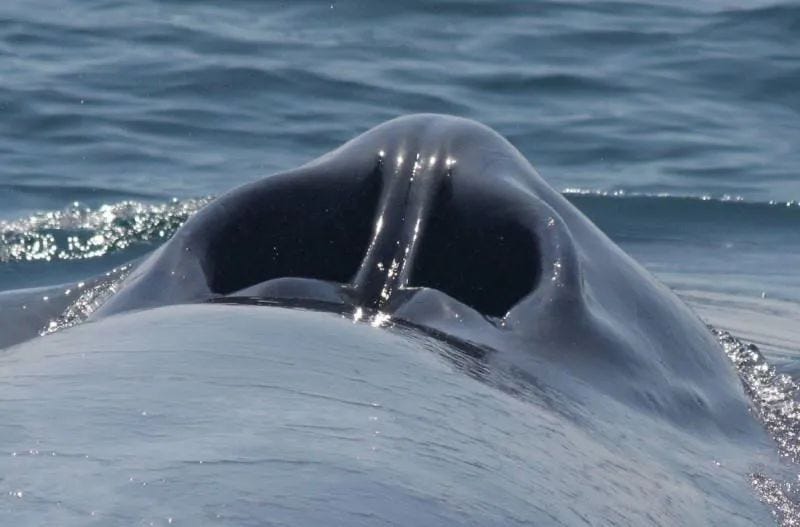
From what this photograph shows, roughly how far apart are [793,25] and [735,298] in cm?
820

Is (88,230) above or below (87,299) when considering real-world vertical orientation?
below

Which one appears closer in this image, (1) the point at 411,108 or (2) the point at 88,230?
(2) the point at 88,230

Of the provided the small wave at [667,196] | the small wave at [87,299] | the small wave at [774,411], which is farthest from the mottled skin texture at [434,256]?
the small wave at [667,196]

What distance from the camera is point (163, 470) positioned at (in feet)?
7.82

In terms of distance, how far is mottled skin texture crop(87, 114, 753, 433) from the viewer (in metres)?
3.82

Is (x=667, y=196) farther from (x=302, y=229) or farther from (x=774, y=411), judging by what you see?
(x=302, y=229)

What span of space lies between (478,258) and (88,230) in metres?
6.72

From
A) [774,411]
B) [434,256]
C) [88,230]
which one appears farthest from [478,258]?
[88,230]

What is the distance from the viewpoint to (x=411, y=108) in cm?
1378

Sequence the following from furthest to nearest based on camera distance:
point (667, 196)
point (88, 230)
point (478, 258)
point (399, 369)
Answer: point (667, 196) < point (88, 230) < point (478, 258) < point (399, 369)

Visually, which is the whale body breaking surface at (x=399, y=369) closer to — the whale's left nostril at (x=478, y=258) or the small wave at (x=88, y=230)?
the whale's left nostril at (x=478, y=258)

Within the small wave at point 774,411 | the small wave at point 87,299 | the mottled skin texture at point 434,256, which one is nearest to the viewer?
the small wave at point 774,411

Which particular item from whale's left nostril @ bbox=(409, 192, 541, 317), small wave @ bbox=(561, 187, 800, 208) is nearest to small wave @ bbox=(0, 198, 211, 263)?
small wave @ bbox=(561, 187, 800, 208)

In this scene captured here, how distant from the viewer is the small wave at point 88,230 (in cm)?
992
